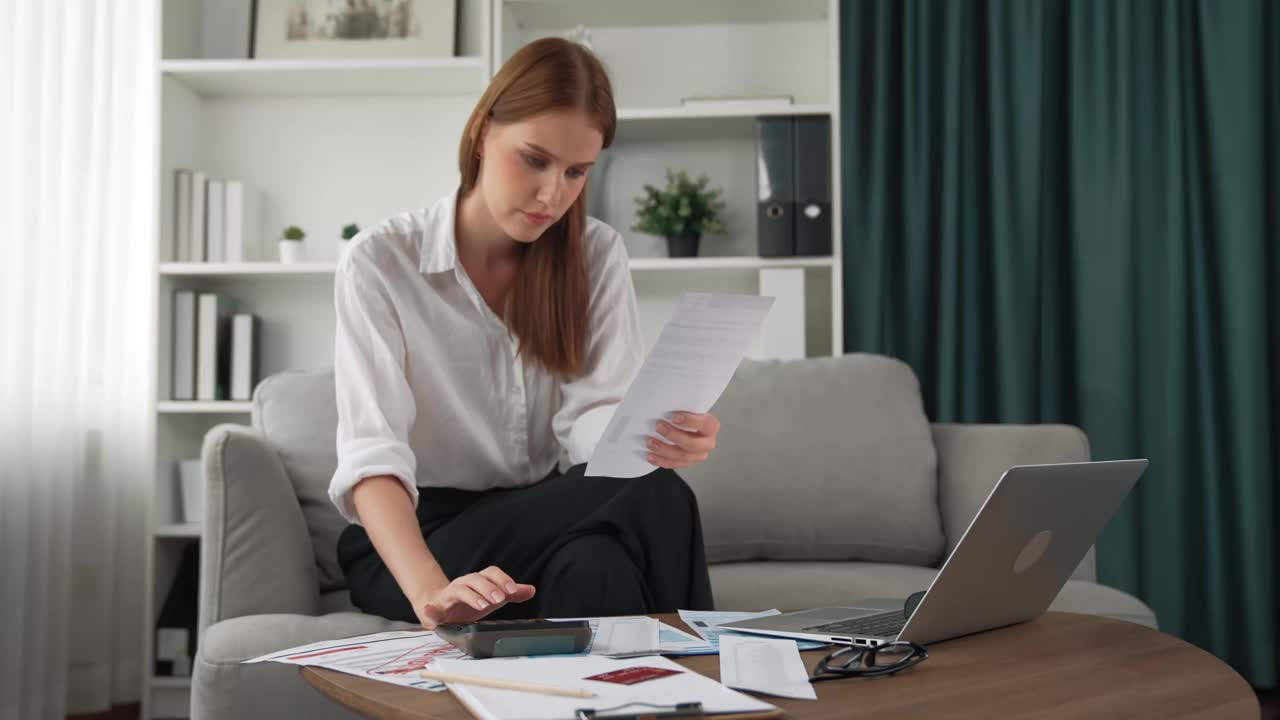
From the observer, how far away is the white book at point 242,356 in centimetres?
254

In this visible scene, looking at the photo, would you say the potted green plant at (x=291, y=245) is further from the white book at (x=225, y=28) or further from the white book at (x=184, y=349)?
the white book at (x=225, y=28)

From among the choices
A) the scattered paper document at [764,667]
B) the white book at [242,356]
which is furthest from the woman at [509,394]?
the white book at [242,356]

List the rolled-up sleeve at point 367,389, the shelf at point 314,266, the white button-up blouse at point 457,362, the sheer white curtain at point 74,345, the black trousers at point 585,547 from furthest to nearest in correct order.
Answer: the shelf at point 314,266, the sheer white curtain at point 74,345, the white button-up blouse at point 457,362, the rolled-up sleeve at point 367,389, the black trousers at point 585,547

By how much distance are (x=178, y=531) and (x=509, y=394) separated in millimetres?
1341

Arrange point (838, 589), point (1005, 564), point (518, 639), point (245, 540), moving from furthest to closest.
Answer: point (838, 589), point (245, 540), point (1005, 564), point (518, 639)

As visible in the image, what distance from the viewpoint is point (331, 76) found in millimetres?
2602

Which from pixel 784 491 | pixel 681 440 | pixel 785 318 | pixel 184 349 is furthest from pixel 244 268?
pixel 681 440

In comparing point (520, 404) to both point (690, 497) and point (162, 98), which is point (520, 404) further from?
point (162, 98)

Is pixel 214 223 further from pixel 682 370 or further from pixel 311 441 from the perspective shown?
pixel 682 370

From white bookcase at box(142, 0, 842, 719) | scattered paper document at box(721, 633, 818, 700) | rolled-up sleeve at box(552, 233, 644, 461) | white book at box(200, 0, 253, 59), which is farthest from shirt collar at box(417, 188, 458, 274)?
white book at box(200, 0, 253, 59)

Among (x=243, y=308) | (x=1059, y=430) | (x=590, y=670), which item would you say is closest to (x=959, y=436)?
(x=1059, y=430)

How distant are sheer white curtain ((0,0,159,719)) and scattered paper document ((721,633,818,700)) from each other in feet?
5.73

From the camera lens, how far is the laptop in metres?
0.83

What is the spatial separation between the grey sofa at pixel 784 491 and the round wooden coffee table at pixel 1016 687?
690 mm
